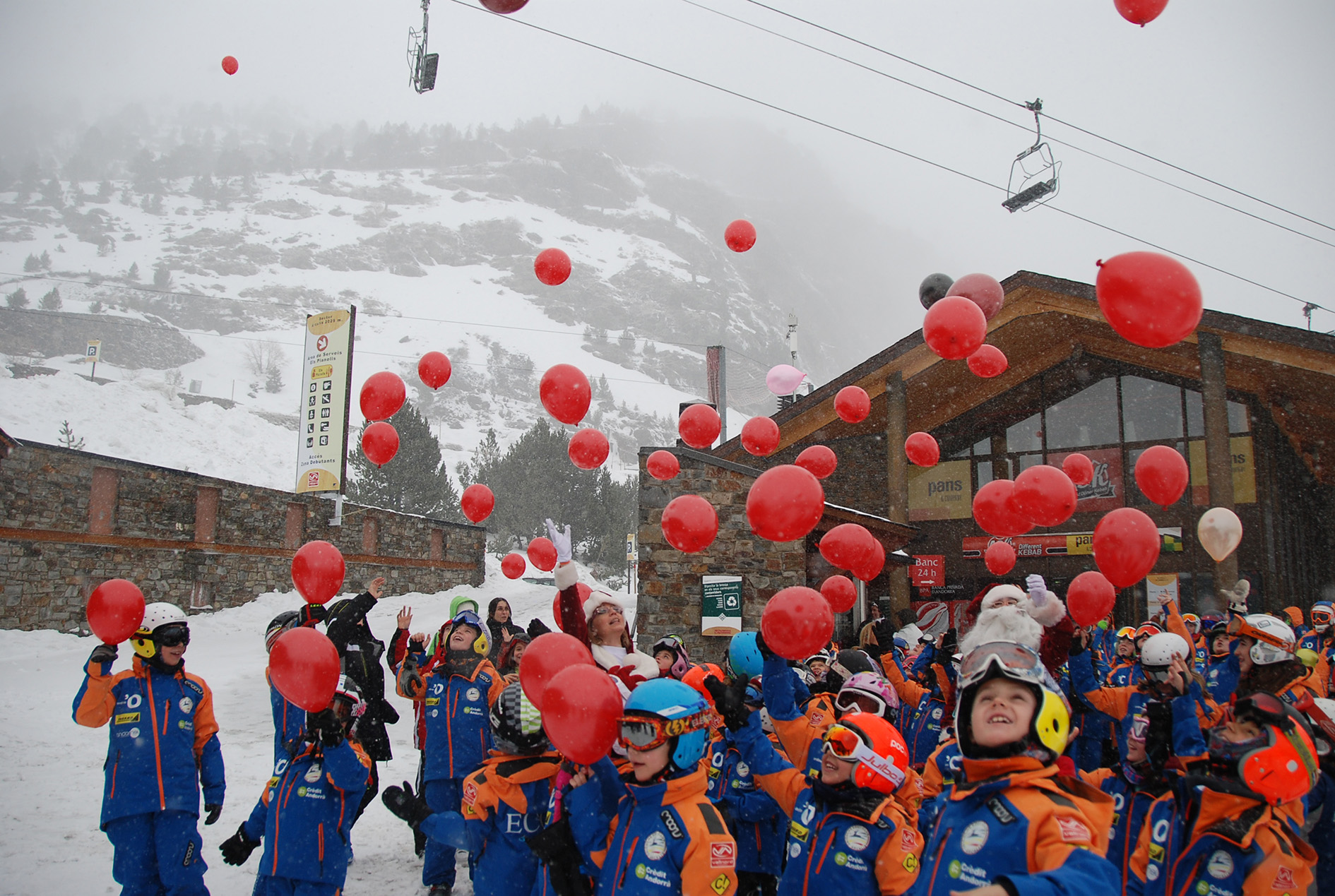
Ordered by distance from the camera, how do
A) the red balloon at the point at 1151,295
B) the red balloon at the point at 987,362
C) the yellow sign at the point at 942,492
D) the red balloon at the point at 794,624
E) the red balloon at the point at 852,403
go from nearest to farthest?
the red balloon at the point at 794,624
the red balloon at the point at 1151,295
the red balloon at the point at 987,362
the red balloon at the point at 852,403
the yellow sign at the point at 942,492

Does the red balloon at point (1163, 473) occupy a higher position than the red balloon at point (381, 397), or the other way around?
the red balloon at point (381, 397)

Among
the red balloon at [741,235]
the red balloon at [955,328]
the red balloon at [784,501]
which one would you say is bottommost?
the red balloon at [784,501]

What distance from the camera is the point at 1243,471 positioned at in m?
14.0

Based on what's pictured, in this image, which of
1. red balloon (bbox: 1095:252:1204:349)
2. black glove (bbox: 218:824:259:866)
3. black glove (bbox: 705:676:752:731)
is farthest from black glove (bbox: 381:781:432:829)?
red balloon (bbox: 1095:252:1204:349)

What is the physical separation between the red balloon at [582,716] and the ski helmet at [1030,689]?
1373 mm

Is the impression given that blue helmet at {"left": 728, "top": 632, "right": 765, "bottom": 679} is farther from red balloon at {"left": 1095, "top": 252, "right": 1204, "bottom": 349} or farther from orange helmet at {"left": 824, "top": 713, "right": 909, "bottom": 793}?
red balloon at {"left": 1095, "top": 252, "right": 1204, "bottom": 349}

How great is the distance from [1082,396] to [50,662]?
1760cm

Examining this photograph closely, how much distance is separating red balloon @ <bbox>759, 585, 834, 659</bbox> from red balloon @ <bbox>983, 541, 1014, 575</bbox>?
6197 millimetres

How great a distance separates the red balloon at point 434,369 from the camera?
943cm

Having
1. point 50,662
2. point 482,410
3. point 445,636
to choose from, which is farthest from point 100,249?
point 445,636

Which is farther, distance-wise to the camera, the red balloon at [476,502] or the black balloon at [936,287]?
the black balloon at [936,287]

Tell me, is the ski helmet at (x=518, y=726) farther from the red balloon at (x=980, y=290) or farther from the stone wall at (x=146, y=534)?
the stone wall at (x=146, y=534)

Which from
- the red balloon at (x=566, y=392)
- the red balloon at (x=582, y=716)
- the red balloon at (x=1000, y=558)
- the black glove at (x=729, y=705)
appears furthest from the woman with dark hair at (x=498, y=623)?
the red balloon at (x=1000, y=558)

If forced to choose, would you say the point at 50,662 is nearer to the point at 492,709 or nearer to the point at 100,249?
the point at 492,709
